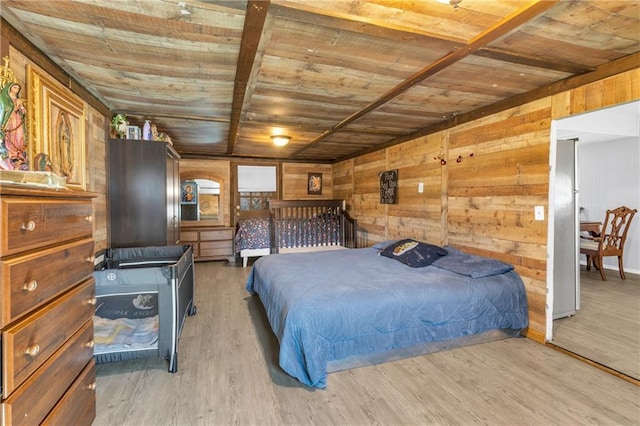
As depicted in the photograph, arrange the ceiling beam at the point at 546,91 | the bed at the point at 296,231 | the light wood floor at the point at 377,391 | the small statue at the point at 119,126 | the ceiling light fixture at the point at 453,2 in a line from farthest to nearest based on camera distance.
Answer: the bed at the point at 296,231, the small statue at the point at 119,126, the ceiling beam at the point at 546,91, the light wood floor at the point at 377,391, the ceiling light fixture at the point at 453,2

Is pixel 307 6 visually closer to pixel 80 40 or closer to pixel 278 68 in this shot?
pixel 278 68

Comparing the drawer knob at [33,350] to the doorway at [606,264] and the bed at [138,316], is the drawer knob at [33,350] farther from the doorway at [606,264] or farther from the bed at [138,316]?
the doorway at [606,264]

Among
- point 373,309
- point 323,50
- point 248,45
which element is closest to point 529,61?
point 323,50

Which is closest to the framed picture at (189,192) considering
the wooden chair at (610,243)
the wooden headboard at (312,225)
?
the wooden headboard at (312,225)

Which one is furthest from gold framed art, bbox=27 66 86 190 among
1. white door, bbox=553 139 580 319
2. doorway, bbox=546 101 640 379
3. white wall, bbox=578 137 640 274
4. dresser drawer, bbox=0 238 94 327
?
white wall, bbox=578 137 640 274

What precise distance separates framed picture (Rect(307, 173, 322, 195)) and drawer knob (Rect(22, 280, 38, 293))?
6.20m

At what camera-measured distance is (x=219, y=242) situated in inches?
231

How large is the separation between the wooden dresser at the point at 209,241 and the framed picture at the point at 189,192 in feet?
2.12

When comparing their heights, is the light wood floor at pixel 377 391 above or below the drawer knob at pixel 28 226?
below

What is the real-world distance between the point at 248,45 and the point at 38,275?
5.15ft

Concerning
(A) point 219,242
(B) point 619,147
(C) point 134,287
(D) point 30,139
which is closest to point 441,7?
(D) point 30,139

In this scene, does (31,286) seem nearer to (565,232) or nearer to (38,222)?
(38,222)

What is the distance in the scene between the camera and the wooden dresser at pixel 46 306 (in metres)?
0.99

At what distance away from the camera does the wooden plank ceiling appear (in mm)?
1521
